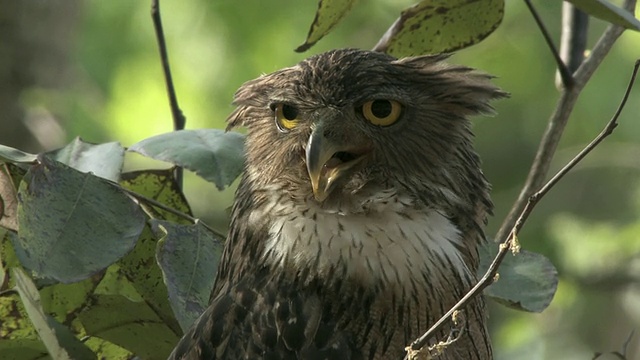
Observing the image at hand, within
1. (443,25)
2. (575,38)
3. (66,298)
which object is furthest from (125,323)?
(575,38)

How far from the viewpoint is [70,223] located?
2203 millimetres

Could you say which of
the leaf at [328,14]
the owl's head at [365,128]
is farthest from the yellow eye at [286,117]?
the leaf at [328,14]

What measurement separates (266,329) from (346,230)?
264 mm

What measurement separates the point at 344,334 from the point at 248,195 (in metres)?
0.40

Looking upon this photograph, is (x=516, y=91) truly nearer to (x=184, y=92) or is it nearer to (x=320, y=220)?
(x=184, y=92)

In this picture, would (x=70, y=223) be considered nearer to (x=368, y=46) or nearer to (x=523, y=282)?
(x=523, y=282)

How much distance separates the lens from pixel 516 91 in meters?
6.13

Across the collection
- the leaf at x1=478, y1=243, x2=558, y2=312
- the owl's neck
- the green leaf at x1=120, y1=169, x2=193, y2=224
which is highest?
the green leaf at x1=120, y1=169, x2=193, y2=224

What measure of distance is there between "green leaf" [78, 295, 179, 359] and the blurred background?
198cm

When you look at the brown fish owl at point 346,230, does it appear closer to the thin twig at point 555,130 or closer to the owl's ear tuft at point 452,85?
the owl's ear tuft at point 452,85

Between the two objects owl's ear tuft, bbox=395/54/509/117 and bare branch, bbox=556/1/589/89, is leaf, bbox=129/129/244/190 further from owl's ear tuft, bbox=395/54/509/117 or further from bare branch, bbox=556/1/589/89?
bare branch, bbox=556/1/589/89

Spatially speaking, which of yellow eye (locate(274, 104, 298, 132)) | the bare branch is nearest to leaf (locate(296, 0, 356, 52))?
yellow eye (locate(274, 104, 298, 132))

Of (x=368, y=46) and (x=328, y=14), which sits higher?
(x=328, y=14)

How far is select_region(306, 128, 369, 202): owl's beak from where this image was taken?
2230mm
